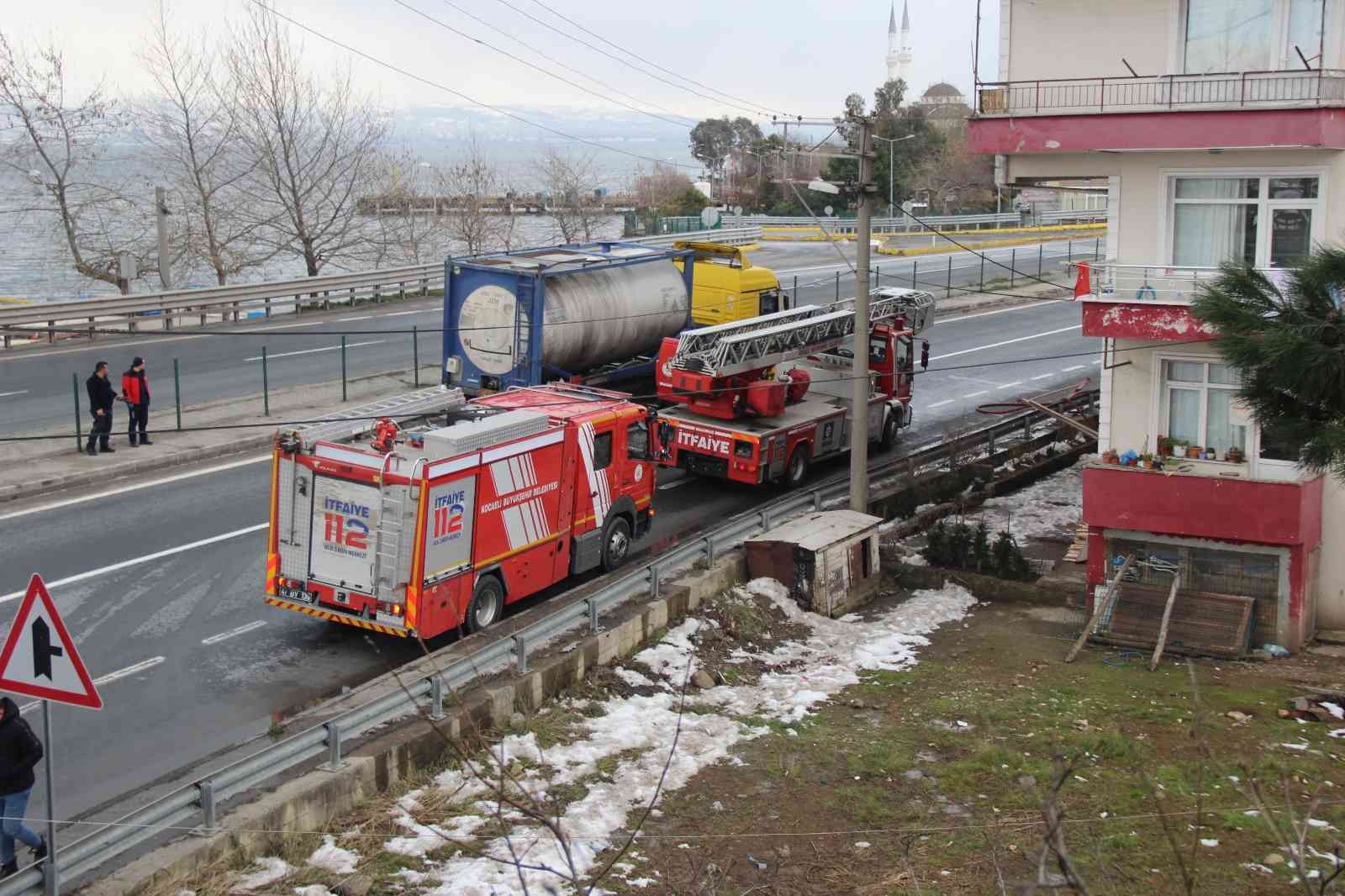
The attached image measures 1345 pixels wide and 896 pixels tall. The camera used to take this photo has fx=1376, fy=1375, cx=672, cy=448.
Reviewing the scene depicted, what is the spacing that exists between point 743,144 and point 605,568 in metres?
83.6

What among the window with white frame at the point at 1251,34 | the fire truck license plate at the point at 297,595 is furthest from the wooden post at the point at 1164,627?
the fire truck license plate at the point at 297,595

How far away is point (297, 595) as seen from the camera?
15.6 metres

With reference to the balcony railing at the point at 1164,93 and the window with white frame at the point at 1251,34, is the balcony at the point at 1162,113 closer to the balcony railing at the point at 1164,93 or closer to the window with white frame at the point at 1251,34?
the balcony railing at the point at 1164,93

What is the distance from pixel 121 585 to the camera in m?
17.4

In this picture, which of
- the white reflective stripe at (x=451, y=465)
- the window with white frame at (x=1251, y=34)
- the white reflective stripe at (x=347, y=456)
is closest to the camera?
the white reflective stripe at (x=451, y=465)

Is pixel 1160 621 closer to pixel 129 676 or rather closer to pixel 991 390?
pixel 129 676

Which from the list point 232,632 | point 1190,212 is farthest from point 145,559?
point 1190,212

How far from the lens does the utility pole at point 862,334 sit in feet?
66.1

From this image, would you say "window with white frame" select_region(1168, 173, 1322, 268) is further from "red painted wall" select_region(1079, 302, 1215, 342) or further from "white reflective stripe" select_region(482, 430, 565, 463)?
"white reflective stripe" select_region(482, 430, 565, 463)

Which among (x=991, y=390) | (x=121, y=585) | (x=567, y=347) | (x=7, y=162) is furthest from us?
(x=7, y=162)

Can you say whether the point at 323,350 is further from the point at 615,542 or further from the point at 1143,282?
the point at 1143,282

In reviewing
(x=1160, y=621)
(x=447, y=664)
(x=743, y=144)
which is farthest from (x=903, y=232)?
(x=447, y=664)

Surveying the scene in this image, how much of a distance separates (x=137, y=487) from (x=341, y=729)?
12939 mm

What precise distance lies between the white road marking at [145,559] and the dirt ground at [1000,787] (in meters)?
9.37
